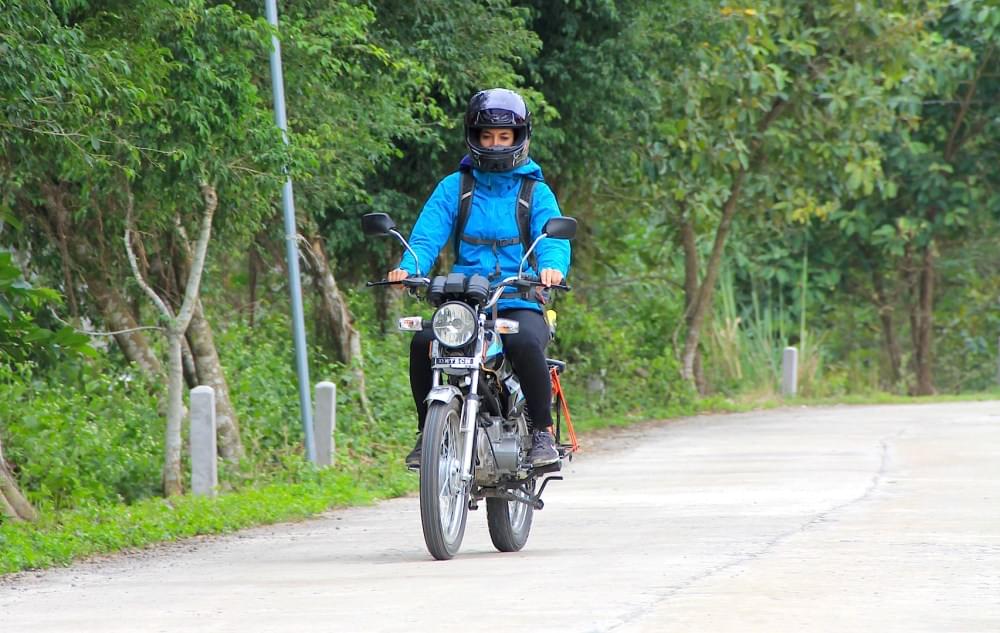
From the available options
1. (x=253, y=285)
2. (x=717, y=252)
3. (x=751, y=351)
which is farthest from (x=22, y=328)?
(x=751, y=351)

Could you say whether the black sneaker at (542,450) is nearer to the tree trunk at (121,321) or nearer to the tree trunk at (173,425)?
the tree trunk at (173,425)

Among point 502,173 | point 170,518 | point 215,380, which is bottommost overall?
point 170,518

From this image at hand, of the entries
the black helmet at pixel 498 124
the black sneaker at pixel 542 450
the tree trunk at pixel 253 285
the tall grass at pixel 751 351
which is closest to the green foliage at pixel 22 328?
the black helmet at pixel 498 124

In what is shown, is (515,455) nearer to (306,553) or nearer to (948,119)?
(306,553)

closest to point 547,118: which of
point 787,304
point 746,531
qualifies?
point 746,531

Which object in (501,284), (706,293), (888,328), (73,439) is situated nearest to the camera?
(501,284)

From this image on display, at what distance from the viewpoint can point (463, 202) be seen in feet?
31.3

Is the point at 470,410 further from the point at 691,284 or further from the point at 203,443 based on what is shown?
the point at 691,284

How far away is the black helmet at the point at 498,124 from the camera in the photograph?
9.36 meters

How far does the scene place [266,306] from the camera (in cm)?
2305

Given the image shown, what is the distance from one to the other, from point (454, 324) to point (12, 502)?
449cm

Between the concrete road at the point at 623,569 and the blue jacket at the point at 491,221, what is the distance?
4.76 ft

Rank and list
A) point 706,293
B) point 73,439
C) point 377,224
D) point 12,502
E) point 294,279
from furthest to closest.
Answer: point 706,293 → point 294,279 → point 73,439 → point 12,502 → point 377,224

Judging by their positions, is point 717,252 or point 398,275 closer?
point 398,275
